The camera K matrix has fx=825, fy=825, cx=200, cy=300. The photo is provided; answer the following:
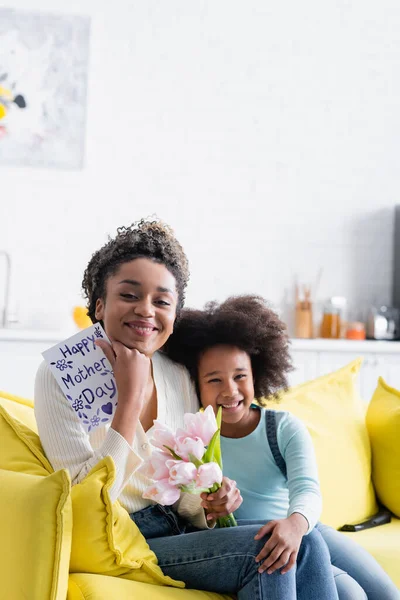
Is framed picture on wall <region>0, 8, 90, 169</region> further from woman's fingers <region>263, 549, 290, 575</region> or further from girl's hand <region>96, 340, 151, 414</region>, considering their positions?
woman's fingers <region>263, 549, 290, 575</region>

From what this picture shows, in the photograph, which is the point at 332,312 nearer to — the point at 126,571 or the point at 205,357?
the point at 205,357

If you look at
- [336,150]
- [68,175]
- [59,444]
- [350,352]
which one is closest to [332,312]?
[350,352]

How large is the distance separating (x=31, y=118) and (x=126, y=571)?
3.35 m

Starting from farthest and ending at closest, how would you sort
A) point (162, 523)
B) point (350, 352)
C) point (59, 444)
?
point (350, 352), point (162, 523), point (59, 444)

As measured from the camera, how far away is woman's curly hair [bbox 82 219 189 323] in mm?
1964

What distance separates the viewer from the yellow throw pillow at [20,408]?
6.56 feet

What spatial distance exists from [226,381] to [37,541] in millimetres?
692

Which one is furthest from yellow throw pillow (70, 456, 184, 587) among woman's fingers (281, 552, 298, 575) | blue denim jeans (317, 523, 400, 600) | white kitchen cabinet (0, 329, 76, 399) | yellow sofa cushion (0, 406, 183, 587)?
white kitchen cabinet (0, 329, 76, 399)

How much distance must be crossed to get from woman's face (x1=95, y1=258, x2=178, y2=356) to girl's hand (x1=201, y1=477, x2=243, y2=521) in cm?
39

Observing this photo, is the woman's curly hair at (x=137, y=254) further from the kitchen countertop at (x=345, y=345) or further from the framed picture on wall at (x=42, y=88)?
the framed picture on wall at (x=42, y=88)

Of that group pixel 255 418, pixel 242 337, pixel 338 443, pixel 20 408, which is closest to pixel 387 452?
pixel 338 443

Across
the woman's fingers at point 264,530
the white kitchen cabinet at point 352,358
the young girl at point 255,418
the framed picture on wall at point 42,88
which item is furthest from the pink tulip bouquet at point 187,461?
the framed picture on wall at point 42,88

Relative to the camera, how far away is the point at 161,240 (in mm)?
1992

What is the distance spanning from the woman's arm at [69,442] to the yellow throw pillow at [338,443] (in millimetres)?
876
